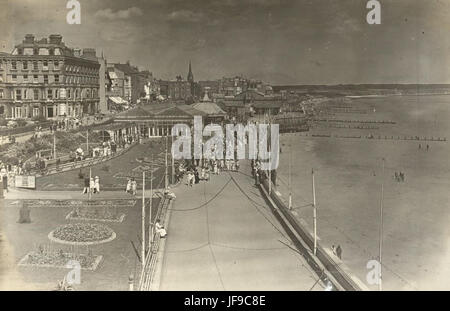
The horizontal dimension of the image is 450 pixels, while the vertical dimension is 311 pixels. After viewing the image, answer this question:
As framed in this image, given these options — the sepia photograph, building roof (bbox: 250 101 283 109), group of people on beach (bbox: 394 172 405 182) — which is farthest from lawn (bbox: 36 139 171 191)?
building roof (bbox: 250 101 283 109)

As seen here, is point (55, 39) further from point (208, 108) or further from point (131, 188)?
point (208, 108)

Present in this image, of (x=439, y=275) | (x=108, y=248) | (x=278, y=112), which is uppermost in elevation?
(x=278, y=112)

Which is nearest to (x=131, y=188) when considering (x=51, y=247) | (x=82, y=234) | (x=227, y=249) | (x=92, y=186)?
(x=92, y=186)

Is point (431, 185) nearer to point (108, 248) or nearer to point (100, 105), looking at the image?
point (100, 105)

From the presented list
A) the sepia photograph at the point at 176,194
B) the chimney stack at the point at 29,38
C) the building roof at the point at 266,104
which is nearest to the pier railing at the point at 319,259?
the sepia photograph at the point at 176,194

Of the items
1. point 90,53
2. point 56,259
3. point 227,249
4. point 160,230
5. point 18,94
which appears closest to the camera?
point 56,259

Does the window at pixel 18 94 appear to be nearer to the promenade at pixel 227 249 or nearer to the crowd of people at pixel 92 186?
the crowd of people at pixel 92 186
